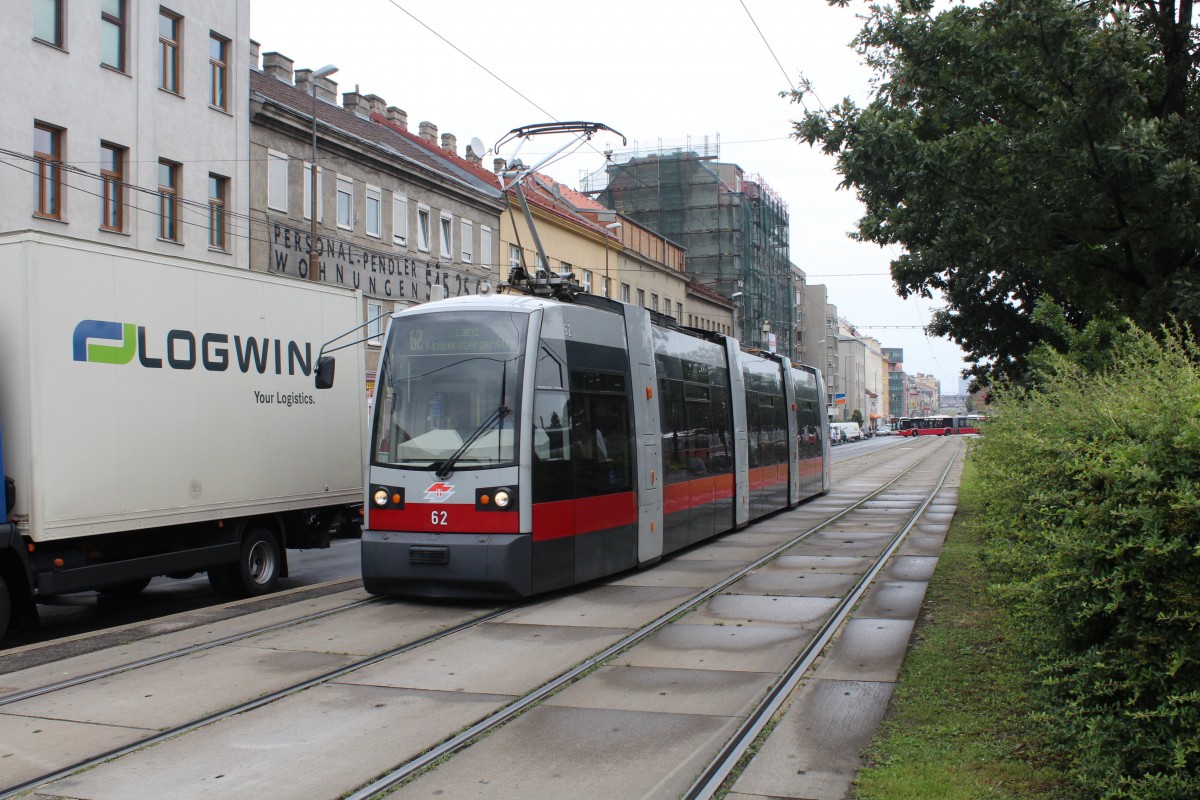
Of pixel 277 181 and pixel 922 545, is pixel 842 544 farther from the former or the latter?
pixel 277 181

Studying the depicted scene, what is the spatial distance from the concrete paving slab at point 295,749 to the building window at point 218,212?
22627mm

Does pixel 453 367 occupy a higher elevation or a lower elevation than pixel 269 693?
higher

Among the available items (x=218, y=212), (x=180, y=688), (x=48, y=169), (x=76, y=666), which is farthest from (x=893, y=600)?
(x=218, y=212)

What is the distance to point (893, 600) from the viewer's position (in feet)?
36.3

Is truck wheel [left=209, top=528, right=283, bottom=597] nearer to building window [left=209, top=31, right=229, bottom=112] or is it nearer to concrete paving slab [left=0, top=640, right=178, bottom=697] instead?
concrete paving slab [left=0, top=640, right=178, bottom=697]

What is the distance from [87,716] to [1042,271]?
12.5m

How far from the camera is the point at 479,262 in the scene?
1622 inches

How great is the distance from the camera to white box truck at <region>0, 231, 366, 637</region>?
9.44m

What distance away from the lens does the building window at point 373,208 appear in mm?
34562

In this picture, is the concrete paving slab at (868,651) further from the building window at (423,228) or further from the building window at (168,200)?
the building window at (423,228)

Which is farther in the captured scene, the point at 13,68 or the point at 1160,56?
the point at 13,68

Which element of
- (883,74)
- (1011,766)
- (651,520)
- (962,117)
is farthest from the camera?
(883,74)

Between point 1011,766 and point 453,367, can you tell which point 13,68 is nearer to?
point 453,367

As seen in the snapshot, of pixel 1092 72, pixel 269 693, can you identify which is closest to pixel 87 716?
pixel 269 693
